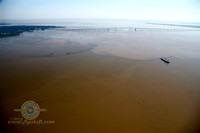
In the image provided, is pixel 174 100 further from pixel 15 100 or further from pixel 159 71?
pixel 15 100

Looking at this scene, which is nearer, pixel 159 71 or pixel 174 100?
pixel 174 100

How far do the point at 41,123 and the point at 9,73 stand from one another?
888 centimetres

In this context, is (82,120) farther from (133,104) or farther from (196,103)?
(196,103)

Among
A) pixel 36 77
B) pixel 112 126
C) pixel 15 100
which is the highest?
pixel 36 77

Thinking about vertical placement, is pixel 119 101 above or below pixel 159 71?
below

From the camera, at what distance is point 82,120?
620 centimetres

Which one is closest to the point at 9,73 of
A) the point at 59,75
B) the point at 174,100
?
the point at 59,75

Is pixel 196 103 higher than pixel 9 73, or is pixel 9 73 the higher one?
pixel 9 73

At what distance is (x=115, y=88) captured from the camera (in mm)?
9156

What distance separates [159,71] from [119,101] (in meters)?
7.86

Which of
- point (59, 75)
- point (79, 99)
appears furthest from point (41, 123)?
point (59, 75)

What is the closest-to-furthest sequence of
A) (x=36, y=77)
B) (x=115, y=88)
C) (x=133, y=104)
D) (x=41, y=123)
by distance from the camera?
(x=41, y=123)
(x=133, y=104)
(x=115, y=88)
(x=36, y=77)

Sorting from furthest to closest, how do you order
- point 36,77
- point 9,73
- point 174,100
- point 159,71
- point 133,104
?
point 159,71 → point 9,73 → point 36,77 → point 174,100 → point 133,104

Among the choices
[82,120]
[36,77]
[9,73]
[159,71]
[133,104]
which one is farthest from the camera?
[159,71]
